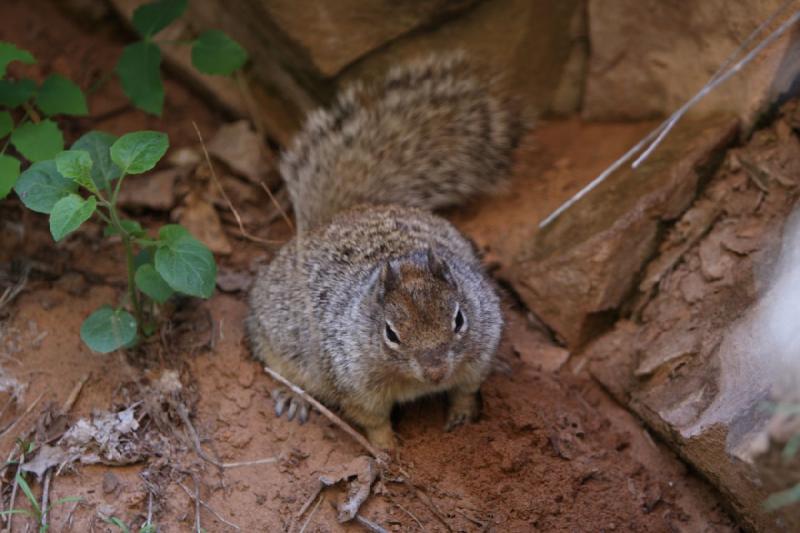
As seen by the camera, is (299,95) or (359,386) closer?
(359,386)

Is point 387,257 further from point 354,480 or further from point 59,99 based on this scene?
point 59,99

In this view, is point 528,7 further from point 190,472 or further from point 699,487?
point 190,472

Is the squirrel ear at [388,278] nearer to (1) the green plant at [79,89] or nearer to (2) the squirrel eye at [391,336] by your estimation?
(2) the squirrel eye at [391,336]

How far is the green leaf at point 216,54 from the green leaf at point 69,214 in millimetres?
1123

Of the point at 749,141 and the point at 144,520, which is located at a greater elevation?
the point at 749,141

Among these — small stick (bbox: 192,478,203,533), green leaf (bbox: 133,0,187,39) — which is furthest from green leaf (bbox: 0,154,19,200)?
small stick (bbox: 192,478,203,533)

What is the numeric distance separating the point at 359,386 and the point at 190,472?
2.68ft

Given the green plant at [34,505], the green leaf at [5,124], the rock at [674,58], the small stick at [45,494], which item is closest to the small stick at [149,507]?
the green plant at [34,505]

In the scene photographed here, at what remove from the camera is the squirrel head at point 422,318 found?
3.49m

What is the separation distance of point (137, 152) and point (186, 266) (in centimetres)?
51

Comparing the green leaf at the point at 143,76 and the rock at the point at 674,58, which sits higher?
the rock at the point at 674,58

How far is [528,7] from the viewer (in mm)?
4945

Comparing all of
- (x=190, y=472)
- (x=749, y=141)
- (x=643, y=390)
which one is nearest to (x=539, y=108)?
(x=749, y=141)

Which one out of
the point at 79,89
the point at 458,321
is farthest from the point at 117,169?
the point at 458,321
